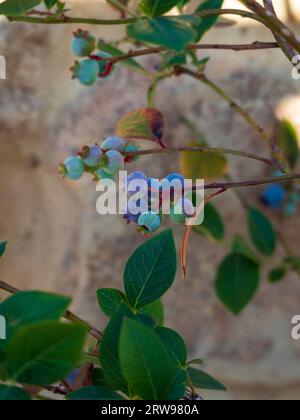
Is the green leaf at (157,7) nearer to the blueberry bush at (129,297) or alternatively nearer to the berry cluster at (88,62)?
the blueberry bush at (129,297)

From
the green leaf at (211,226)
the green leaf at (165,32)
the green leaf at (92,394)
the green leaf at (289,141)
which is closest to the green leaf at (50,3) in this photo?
the green leaf at (165,32)

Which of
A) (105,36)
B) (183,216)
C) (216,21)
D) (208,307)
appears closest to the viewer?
(183,216)

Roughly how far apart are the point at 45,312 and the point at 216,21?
0.51 meters

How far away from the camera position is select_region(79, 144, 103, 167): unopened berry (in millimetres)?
607

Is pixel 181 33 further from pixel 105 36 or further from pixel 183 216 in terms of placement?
pixel 105 36

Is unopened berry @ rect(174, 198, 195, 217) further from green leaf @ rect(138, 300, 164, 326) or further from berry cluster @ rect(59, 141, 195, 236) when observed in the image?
green leaf @ rect(138, 300, 164, 326)

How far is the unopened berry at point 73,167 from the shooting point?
620mm

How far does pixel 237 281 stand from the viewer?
3.34 feet

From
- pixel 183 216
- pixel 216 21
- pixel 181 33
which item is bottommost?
pixel 183 216

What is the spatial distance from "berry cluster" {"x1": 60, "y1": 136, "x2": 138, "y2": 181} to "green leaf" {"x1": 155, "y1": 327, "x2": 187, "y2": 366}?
0.14 m

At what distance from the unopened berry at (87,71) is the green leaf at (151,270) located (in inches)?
7.5

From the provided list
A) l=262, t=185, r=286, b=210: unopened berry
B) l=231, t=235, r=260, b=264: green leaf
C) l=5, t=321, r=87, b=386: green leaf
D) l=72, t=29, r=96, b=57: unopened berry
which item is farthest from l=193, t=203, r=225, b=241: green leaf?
l=5, t=321, r=87, b=386: green leaf

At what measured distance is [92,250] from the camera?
3.72 feet

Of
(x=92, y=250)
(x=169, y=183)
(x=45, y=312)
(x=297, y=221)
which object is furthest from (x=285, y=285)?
(x=45, y=312)
